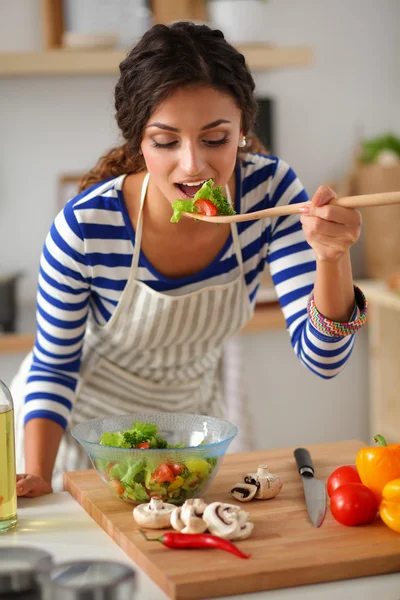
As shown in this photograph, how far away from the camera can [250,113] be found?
147 centimetres

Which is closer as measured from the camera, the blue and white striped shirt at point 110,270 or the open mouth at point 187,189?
the open mouth at point 187,189

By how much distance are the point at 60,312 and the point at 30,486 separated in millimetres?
354

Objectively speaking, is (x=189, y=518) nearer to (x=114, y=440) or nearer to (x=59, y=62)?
(x=114, y=440)

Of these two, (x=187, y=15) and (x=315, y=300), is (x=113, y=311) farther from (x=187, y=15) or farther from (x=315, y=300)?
(x=187, y=15)

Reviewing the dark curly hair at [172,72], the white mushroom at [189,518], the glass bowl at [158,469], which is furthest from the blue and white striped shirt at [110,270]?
the white mushroom at [189,518]

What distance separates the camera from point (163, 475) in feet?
3.58

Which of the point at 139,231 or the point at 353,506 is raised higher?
the point at 139,231

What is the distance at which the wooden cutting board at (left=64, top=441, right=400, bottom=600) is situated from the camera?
91 centimetres

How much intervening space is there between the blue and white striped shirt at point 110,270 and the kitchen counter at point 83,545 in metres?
0.29

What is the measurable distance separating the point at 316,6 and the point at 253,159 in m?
1.78

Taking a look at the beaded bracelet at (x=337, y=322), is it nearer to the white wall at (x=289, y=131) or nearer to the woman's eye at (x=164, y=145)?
the woman's eye at (x=164, y=145)

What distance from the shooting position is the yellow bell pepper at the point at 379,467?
3.59ft

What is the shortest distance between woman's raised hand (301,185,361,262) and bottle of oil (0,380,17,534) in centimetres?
45

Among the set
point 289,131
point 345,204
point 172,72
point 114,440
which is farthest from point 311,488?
point 289,131
